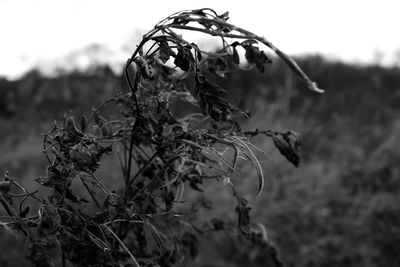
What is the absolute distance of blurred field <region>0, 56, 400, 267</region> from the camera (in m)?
4.83

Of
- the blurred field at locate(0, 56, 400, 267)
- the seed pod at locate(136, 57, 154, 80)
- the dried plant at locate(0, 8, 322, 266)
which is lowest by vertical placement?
the blurred field at locate(0, 56, 400, 267)

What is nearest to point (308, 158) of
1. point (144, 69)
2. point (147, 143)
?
point (147, 143)

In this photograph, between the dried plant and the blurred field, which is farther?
the blurred field

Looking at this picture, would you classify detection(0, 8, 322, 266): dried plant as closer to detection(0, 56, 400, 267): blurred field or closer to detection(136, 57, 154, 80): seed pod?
detection(136, 57, 154, 80): seed pod

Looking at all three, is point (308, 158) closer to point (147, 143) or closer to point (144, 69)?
point (147, 143)

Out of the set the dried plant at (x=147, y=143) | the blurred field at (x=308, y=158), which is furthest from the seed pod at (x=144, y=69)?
the blurred field at (x=308, y=158)

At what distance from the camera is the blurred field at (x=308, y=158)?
4832 millimetres

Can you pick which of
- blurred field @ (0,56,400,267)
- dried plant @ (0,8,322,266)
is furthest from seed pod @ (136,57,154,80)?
blurred field @ (0,56,400,267)

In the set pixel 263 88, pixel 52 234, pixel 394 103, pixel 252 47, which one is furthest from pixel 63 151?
pixel 394 103

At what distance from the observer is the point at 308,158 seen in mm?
7438

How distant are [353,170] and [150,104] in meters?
5.63

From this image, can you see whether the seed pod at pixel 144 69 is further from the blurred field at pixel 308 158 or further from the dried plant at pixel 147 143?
the blurred field at pixel 308 158

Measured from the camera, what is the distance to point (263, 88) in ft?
29.7

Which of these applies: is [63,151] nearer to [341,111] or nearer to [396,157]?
[396,157]
